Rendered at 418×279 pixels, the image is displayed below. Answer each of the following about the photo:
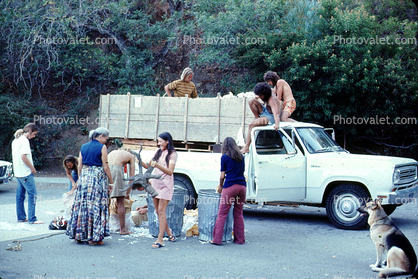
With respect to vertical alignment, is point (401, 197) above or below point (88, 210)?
above

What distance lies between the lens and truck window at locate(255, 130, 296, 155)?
858 centimetres

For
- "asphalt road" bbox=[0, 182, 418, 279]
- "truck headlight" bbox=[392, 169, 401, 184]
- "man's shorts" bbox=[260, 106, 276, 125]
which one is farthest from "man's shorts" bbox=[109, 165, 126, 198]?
"truck headlight" bbox=[392, 169, 401, 184]

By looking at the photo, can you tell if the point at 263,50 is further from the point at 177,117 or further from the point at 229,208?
the point at 229,208

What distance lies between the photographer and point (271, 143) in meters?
8.66

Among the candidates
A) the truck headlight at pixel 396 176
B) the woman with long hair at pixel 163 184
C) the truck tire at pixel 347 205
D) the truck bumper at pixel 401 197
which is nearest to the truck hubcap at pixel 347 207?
the truck tire at pixel 347 205

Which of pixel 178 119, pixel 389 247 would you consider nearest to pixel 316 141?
pixel 178 119

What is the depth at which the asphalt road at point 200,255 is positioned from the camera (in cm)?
541

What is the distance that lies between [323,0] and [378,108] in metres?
4.90

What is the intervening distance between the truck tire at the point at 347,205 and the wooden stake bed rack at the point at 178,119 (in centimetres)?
231

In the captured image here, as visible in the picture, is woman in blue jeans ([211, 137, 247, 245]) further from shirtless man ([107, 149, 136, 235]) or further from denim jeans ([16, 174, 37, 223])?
denim jeans ([16, 174, 37, 223])

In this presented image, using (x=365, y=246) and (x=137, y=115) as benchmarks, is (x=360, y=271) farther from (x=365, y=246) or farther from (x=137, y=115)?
(x=137, y=115)

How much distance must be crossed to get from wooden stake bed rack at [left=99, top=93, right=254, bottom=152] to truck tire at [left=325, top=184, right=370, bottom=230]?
7.58ft

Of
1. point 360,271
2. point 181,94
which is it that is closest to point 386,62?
point 181,94

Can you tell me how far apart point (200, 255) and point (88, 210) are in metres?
1.94
